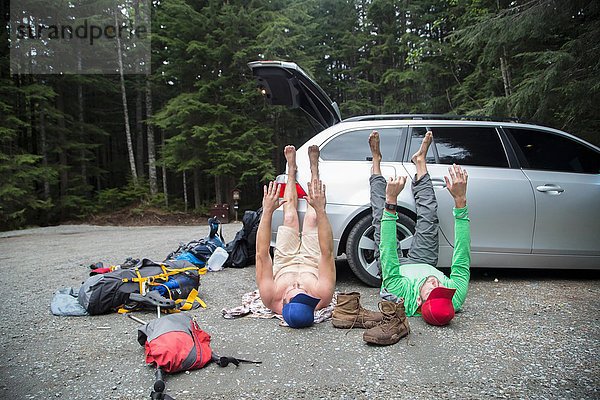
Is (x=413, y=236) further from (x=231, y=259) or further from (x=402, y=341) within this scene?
(x=231, y=259)

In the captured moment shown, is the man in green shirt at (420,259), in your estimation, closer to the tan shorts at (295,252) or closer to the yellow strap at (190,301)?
the tan shorts at (295,252)

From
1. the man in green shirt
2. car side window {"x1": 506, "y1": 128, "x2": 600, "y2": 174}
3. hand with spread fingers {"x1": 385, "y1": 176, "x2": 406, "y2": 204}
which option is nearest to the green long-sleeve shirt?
the man in green shirt

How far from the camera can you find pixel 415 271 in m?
3.30

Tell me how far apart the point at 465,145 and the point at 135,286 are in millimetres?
3866

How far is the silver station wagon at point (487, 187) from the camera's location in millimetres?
3971

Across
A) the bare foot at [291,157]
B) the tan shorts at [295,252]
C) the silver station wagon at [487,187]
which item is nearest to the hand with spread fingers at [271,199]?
the tan shorts at [295,252]

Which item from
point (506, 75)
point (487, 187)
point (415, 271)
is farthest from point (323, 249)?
point (506, 75)

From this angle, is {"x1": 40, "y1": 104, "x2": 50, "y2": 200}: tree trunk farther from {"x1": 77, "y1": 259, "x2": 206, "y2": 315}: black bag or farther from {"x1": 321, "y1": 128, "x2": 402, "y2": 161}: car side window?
{"x1": 321, "y1": 128, "x2": 402, "y2": 161}: car side window

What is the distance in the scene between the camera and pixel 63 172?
18172 millimetres

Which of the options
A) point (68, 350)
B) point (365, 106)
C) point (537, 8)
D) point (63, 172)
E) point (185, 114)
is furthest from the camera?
point (365, 106)

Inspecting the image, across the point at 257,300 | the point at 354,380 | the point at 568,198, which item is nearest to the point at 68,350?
the point at 257,300

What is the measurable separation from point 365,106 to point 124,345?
18.8 metres

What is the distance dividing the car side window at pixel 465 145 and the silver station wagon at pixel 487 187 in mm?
11

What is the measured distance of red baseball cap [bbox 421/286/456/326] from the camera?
2.80 metres
